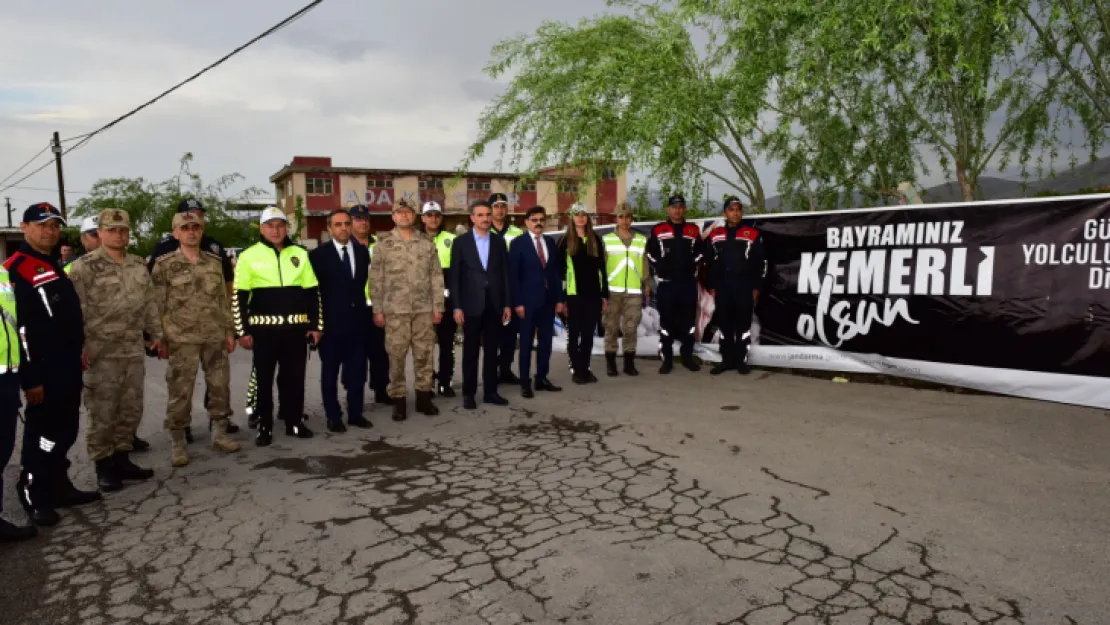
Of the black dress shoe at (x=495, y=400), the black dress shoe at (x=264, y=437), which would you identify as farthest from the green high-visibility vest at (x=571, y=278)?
the black dress shoe at (x=264, y=437)

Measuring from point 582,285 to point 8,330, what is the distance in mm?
5480

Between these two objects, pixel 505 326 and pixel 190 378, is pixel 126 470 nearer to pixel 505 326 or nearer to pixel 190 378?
pixel 190 378

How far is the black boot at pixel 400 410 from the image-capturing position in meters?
6.67

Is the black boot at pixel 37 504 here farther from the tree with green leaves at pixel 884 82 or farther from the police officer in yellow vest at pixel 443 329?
the tree with green leaves at pixel 884 82

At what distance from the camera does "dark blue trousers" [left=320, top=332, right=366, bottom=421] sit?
21.1 feet

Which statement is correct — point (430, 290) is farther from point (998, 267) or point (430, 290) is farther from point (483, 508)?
point (998, 267)

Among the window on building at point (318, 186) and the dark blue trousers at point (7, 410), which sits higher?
the window on building at point (318, 186)

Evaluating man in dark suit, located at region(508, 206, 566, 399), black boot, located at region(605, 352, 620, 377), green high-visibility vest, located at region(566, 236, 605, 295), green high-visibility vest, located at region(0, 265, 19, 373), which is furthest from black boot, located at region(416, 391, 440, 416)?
green high-visibility vest, located at region(0, 265, 19, 373)

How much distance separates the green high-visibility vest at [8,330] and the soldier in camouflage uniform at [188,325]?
54.1 inches

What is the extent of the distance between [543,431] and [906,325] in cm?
407

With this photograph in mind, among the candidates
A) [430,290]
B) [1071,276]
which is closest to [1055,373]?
[1071,276]

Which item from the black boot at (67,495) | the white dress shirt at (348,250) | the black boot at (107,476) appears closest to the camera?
the black boot at (67,495)

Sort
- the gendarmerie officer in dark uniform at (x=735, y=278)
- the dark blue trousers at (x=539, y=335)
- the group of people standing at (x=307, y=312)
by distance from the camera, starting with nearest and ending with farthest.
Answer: the group of people standing at (x=307, y=312) → the dark blue trousers at (x=539, y=335) → the gendarmerie officer in dark uniform at (x=735, y=278)

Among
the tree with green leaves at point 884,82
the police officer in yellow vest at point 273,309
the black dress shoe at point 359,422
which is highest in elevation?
the tree with green leaves at point 884,82
